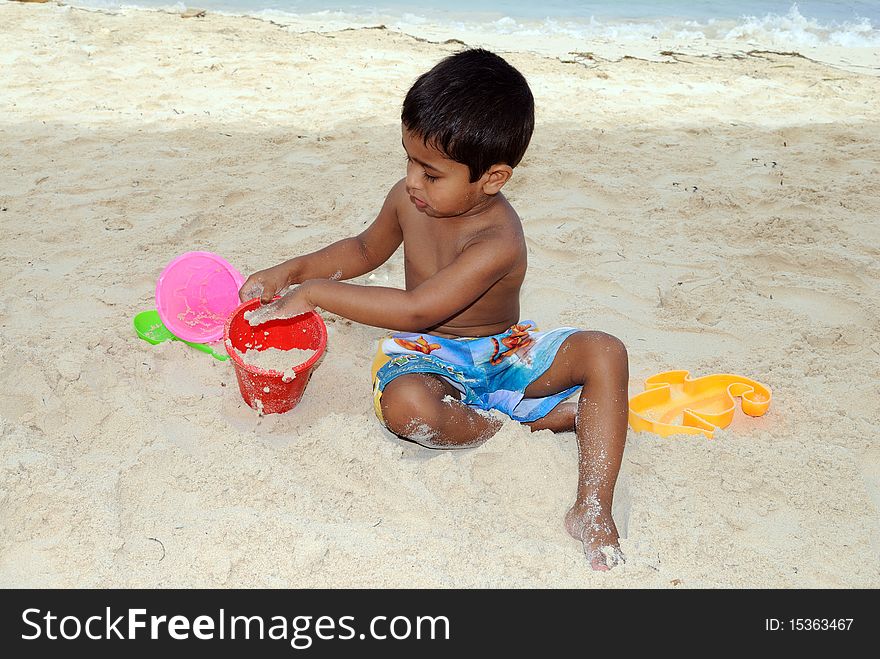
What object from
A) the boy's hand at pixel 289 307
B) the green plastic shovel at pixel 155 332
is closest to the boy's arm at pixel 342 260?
the boy's hand at pixel 289 307

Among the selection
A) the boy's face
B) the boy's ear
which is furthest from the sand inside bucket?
the boy's ear

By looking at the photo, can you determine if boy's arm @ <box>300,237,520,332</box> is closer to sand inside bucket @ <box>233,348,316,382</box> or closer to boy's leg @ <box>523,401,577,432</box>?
sand inside bucket @ <box>233,348,316,382</box>

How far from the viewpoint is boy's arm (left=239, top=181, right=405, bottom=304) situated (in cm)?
225

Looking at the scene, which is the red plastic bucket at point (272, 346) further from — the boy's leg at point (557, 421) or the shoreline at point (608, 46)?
the shoreline at point (608, 46)

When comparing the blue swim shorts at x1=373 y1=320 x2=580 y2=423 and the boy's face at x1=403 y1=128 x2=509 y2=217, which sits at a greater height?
the boy's face at x1=403 y1=128 x2=509 y2=217

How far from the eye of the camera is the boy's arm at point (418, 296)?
1.95m

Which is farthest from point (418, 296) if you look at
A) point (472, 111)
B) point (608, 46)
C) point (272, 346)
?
point (608, 46)

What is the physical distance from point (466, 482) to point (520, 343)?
459 millimetres

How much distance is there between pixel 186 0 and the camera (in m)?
9.30

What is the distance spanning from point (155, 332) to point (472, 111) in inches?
48.6

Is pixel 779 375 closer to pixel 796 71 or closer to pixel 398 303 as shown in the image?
pixel 398 303

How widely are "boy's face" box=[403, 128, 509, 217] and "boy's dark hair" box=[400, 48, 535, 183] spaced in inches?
0.8

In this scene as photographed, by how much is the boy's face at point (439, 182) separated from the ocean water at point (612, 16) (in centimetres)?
658
